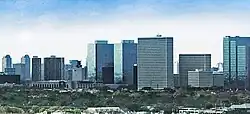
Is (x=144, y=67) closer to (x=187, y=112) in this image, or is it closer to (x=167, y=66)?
(x=167, y=66)

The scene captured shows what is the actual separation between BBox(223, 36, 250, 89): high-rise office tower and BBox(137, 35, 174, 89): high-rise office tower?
1.07m

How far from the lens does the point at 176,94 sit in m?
9.10

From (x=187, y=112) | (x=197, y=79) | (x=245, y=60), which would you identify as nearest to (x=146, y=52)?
(x=197, y=79)

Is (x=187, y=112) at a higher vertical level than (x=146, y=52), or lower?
lower

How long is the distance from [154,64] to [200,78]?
37.3 inches

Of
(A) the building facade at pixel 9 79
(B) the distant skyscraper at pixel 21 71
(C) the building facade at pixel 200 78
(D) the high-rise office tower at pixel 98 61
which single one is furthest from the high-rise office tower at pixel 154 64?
(B) the distant skyscraper at pixel 21 71

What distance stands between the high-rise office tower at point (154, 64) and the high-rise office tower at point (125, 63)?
0.87 feet

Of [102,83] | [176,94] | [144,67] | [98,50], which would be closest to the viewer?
[176,94]

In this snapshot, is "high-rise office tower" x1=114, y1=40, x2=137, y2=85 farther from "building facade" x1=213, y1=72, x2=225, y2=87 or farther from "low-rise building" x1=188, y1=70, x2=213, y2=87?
"building facade" x1=213, y1=72, x2=225, y2=87

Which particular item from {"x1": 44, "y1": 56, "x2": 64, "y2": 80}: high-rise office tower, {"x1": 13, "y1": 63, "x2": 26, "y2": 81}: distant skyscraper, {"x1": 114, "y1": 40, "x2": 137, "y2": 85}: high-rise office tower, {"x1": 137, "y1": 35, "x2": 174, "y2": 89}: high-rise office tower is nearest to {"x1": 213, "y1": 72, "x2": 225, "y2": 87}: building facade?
{"x1": 137, "y1": 35, "x2": 174, "y2": 89}: high-rise office tower

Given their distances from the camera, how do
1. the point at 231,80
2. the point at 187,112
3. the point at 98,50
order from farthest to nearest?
the point at 98,50 < the point at 231,80 < the point at 187,112

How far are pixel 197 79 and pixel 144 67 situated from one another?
3.57ft

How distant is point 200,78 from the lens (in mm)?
12148

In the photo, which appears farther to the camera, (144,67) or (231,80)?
(144,67)
